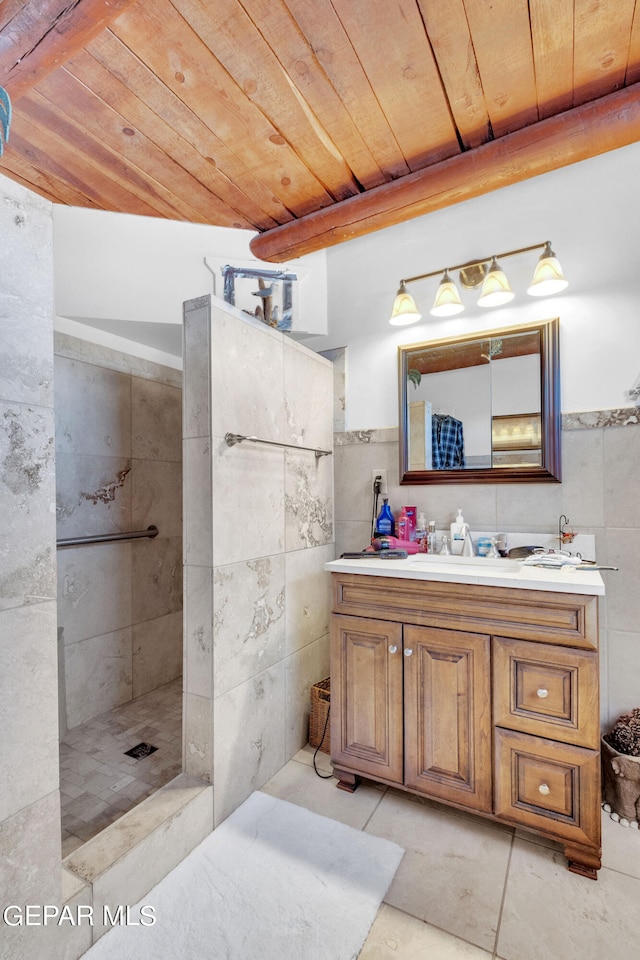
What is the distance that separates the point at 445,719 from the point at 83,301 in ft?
7.61

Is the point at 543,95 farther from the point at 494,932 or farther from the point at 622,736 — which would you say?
the point at 494,932

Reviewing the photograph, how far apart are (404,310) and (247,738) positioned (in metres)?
1.95

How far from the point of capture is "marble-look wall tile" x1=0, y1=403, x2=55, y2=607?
0.99m

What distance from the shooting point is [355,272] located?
240cm


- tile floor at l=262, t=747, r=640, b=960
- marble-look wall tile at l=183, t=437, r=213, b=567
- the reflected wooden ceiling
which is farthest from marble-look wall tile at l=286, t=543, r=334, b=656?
the reflected wooden ceiling

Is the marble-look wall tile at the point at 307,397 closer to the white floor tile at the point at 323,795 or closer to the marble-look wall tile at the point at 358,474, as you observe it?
the marble-look wall tile at the point at 358,474

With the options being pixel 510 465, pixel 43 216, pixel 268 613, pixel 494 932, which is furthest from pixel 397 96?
pixel 494 932

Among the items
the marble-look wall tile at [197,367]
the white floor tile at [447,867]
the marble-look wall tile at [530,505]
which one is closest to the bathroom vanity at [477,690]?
the white floor tile at [447,867]

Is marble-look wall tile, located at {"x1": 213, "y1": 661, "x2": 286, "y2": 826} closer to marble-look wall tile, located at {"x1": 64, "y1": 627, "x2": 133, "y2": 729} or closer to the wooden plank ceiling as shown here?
marble-look wall tile, located at {"x1": 64, "y1": 627, "x2": 133, "y2": 729}

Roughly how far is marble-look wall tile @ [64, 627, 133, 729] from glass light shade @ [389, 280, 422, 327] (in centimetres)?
211

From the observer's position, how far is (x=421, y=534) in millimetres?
2137

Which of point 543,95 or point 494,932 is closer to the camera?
point 494,932

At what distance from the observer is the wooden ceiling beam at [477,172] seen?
5.28ft

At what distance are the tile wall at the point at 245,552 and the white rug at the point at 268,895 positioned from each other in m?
0.18
